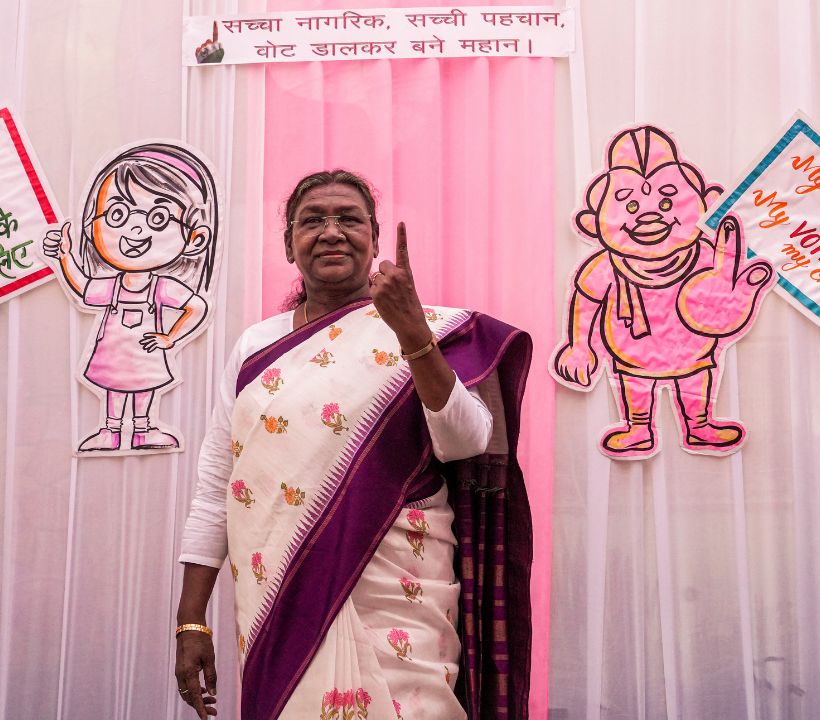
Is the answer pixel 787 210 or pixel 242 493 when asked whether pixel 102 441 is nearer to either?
pixel 242 493

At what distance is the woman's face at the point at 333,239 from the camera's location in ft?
5.14

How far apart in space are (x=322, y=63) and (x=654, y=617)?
1644mm

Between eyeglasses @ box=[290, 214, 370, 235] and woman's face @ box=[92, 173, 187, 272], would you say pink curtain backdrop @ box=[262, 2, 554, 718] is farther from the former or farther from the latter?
eyeglasses @ box=[290, 214, 370, 235]

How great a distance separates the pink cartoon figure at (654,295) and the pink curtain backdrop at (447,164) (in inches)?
4.5

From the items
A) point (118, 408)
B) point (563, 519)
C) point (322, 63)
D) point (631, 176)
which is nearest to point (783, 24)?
point (631, 176)

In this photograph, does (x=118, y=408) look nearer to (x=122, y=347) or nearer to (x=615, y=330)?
(x=122, y=347)

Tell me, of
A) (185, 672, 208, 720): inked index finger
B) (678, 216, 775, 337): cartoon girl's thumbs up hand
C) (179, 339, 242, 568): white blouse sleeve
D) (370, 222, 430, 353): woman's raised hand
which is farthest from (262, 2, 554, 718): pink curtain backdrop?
(185, 672, 208, 720): inked index finger

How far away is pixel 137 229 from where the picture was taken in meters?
2.18

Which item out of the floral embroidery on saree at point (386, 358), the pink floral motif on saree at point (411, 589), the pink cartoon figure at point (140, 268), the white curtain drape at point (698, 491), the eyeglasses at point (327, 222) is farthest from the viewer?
the pink cartoon figure at point (140, 268)

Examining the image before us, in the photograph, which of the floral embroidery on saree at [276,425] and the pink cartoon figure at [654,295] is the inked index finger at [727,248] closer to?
the pink cartoon figure at [654,295]

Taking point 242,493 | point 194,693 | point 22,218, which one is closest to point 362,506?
point 242,493

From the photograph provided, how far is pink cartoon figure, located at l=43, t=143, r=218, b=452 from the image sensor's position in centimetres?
215

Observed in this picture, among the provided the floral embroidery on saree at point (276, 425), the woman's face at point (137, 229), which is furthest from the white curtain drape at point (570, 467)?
the floral embroidery on saree at point (276, 425)

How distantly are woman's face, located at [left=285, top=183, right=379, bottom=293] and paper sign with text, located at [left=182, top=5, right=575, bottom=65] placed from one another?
0.69 meters
